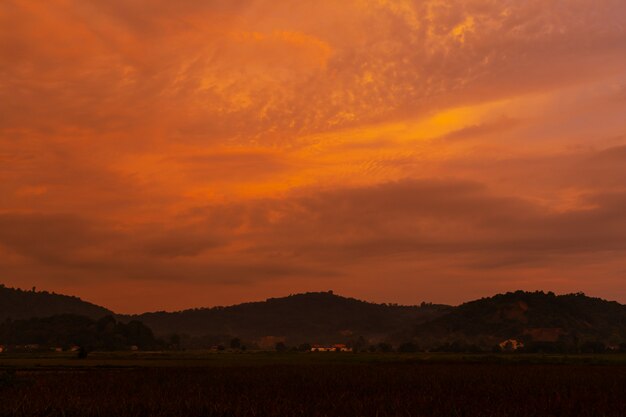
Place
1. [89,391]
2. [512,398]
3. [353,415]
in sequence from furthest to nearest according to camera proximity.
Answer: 1. [89,391]
2. [512,398]
3. [353,415]

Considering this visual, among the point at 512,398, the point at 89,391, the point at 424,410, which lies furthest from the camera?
the point at 89,391

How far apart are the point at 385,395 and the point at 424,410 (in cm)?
1088

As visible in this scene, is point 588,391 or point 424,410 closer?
point 424,410

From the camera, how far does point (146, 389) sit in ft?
175

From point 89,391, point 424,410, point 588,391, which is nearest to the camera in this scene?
point 424,410

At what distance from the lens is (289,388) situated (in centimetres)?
5694

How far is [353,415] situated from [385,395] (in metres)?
13.8

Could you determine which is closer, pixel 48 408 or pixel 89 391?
pixel 48 408

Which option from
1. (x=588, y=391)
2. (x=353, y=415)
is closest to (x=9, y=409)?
(x=353, y=415)

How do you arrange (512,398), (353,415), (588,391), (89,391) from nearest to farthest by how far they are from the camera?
(353,415) < (512,398) < (89,391) < (588,391)

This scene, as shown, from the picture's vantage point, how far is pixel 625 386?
6269 centimetres

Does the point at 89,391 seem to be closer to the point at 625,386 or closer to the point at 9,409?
the point at 9,409

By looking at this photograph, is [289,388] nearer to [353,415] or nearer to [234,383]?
[234,383]

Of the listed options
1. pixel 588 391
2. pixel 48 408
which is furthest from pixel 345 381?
pixel 48 408
